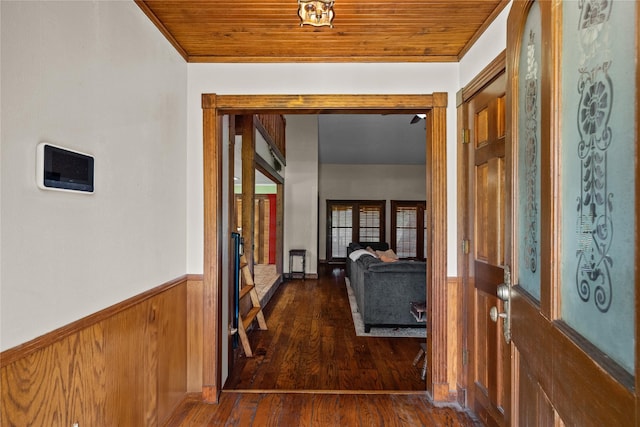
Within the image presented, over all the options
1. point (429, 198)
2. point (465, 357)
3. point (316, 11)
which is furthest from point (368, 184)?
point (316, 11)

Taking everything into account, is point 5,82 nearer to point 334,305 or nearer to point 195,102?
point 195,102

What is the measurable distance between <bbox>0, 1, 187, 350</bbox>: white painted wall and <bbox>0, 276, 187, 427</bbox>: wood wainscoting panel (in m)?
0.07

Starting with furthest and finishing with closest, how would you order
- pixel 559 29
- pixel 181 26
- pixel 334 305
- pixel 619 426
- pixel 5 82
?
pixel 334 305 < pixel 181 26 < pixel 5 82 < pixel 559 29 < pixel 619 426

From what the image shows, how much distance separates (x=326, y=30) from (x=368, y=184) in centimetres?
871

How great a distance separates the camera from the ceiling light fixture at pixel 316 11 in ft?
5.73

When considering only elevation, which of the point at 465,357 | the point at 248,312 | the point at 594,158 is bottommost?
the point at 248,312

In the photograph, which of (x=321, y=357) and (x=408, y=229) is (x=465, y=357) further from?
(x=408, y=229)

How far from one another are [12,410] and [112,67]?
1.33 metres

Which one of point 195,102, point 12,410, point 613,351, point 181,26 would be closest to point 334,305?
point 195,102

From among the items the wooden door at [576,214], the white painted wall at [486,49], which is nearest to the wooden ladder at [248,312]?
the white painted wall at [486,49]

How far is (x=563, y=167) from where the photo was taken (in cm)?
86

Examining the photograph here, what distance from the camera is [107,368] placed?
158 cm

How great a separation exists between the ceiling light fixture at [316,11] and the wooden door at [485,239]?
37.5 inches

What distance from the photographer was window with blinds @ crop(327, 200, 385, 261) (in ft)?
35.0
